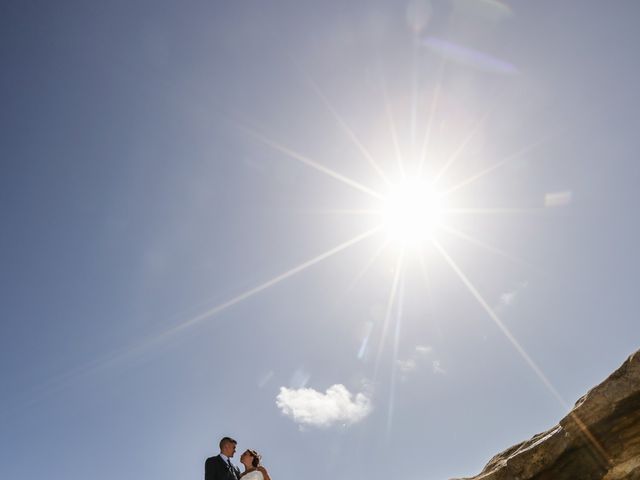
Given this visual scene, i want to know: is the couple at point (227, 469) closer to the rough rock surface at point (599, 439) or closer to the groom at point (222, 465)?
the groom at point (222, 465)

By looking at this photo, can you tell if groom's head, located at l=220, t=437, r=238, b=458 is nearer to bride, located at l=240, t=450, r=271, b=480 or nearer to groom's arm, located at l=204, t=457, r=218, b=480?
groom's arm, located at l=204, t=457, r=218, b=480

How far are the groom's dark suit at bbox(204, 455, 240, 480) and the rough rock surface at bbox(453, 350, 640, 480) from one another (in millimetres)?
9372

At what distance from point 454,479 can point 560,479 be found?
17.3 feet

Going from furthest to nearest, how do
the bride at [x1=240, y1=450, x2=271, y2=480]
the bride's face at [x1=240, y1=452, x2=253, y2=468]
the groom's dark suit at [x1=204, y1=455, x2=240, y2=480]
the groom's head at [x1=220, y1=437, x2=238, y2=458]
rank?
the bride's face at [x1=240, y1=452, x2=253, y2=468], the bride at [x1=240, y1=450, x2=271, y2=480], the groom's head at [x1=220, y1=437, x2=238, y2=458], the groom's dark suit at [x1=204, y1=455, x2=240, y2=480]

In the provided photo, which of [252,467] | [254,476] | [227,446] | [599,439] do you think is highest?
[227,446]

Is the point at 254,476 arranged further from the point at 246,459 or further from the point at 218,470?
the point at 218,470

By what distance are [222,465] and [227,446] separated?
0.58 meters

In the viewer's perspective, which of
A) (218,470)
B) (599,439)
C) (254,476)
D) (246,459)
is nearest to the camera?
(218,470)

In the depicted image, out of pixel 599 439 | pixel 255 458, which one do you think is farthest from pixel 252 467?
pixel 599 439

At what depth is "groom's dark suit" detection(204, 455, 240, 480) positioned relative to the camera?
1020 centimetres

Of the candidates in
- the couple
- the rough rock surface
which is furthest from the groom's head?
the rough rock surface

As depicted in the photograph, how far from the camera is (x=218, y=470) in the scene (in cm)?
1028

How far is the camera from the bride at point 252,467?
10.5 meters

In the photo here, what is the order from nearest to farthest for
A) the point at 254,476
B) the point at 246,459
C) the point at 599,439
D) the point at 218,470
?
the point at 218,470 < the point at 254,476 < the point at 599,439 < the point at 246,459
